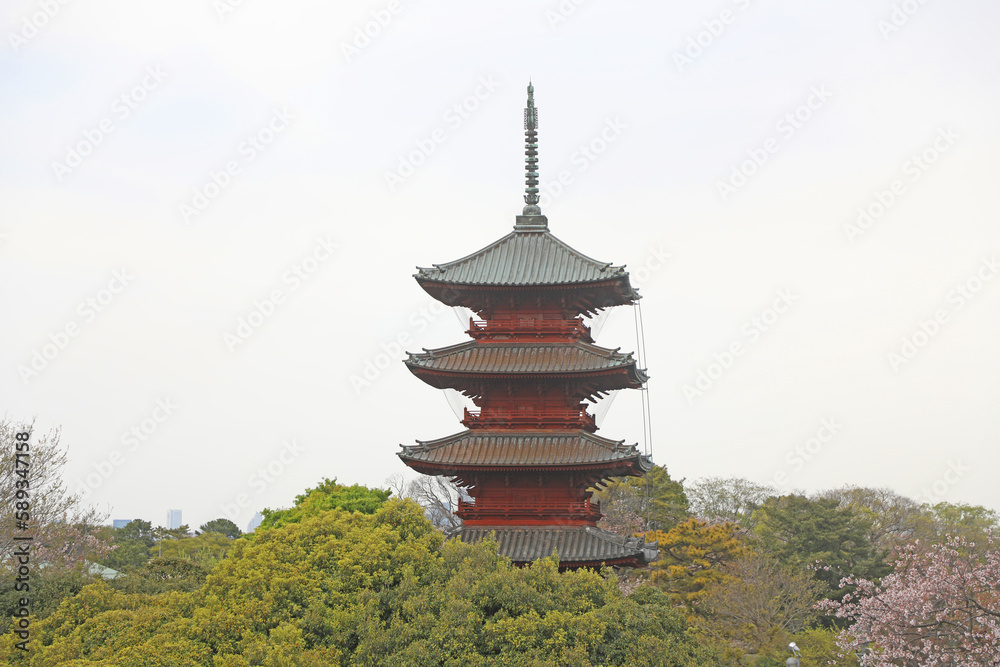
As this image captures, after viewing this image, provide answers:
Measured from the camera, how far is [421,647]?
15648 millimetres

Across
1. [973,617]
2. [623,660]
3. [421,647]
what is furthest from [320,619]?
[973,617]

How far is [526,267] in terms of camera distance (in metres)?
24.8

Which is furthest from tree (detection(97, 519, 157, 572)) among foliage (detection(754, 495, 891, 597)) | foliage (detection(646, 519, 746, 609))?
foliage (detection(754, 495, 891, 597))

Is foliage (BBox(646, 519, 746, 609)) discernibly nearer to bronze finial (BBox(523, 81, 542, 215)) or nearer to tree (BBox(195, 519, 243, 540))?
bronze finial (BBox(523, 81, 542, 215))

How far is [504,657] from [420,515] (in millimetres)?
3997

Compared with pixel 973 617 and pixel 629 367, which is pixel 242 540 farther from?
pixel 973 617

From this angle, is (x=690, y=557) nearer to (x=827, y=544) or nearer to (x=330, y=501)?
(x=827, y=544)

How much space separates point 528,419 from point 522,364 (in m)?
1.42

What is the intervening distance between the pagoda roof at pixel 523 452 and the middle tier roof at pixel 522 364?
1413 mm

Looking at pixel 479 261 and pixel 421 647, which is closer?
pixel 421 647

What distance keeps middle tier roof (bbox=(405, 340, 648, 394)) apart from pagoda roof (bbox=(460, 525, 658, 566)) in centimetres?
363

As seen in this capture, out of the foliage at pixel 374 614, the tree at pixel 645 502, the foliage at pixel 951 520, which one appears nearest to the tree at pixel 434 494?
the tree at pixel 645 502

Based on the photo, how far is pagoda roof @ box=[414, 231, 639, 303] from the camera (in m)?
24.1

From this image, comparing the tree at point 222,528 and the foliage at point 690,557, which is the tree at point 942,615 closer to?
the foliage at point 690,557
